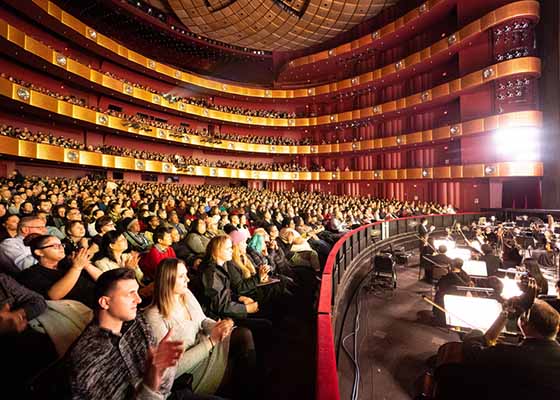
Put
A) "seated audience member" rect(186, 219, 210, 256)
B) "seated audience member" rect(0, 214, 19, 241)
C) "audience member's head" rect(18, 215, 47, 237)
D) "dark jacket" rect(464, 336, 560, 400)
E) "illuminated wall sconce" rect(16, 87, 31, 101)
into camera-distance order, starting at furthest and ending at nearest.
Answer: "illuminated wall sconce" rect(16, 87, 31, 101) < "seated audience member" rect(186, 219, 210, 256) < "seated audience member" rect(0, 214, 19, 241) < "audience member's head" rect(18, 215, 47, 237) < "dark jacket" rect(464, 336, 560, 400)

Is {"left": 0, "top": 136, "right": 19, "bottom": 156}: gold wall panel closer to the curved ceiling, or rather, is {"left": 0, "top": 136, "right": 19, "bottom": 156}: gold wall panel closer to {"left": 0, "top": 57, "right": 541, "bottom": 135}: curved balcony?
{"left": 0, "top": 57, "right": 541, "bottom": 135}: curved balcony

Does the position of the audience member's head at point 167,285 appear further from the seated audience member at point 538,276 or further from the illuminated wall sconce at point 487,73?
the illuminated wall sconce at point 487,73

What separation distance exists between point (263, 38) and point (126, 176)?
42.6 feet

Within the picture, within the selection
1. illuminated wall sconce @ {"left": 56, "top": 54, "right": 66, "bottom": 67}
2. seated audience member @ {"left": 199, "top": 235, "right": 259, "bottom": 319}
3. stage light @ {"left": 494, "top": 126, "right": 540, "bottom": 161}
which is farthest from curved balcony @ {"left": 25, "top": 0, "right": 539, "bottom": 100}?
seated audience member @ {"left": 199, "top": 235, "right": 259, "bottom": 319}

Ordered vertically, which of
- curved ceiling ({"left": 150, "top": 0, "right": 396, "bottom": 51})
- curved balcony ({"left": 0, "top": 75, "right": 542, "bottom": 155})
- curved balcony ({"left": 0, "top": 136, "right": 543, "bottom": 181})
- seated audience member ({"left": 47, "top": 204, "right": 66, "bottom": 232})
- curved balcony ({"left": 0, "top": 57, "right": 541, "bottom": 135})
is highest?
curved ceiling ({"left": 150, "top": 0, "right": 396, "bottom": 51})

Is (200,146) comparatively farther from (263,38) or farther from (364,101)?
(364,101)

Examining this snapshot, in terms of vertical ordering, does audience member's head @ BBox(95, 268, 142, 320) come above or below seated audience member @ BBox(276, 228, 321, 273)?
above

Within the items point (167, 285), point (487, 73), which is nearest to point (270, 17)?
point (487, 73)

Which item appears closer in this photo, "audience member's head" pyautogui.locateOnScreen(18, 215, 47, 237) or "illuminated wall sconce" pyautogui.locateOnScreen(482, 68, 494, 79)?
"audience member's head" pyautogui.locateOnScreen(18, 215, 47, 237)

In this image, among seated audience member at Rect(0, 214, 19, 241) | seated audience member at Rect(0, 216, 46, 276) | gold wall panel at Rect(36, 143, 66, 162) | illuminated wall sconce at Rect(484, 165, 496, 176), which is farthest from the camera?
illuminated wall sconce at Rect(484, 165, 496, 176)

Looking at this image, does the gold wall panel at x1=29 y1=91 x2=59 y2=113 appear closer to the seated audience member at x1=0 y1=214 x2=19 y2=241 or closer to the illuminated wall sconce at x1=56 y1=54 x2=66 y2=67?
the illuminated wall sconce at x1=56 y1=54 x2=66 y2=67

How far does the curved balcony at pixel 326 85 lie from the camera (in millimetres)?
10906

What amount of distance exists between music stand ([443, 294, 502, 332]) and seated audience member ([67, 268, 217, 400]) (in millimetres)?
2412

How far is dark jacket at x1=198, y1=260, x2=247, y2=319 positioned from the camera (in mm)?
2152
